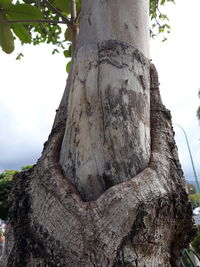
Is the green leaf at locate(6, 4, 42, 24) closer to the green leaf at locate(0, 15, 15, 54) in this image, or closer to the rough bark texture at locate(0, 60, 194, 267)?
the green leaf at locate(0, 15, 15, 54)

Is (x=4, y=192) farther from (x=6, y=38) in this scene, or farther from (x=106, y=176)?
(x=106, y=176)

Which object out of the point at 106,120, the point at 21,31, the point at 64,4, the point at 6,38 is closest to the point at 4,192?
the point at 21,31

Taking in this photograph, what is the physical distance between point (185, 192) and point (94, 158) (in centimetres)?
37

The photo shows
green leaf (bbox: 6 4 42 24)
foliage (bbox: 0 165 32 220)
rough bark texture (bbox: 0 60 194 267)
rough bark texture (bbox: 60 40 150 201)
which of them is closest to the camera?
rough bark texture (bbox: 0 60 194 267)

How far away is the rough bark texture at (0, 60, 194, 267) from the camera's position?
0.92 metres

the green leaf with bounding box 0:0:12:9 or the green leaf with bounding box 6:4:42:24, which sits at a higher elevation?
the green leaf with bounding box 0:0:12:9

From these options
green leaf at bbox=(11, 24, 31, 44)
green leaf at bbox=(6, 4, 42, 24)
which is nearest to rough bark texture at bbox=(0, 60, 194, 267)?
green leaf at bbox=(6, 4, 42, 24)

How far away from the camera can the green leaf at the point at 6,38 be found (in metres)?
1.97

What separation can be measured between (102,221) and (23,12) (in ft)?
4.59

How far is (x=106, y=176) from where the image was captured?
1.08m

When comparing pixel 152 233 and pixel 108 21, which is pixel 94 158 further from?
pixel 108 21

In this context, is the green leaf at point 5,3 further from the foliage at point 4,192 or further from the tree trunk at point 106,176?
the foliage at point 4,192

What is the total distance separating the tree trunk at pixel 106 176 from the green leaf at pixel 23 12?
517mm

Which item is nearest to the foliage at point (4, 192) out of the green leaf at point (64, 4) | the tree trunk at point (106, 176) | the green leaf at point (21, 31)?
the green leaf at point (21, 31)
